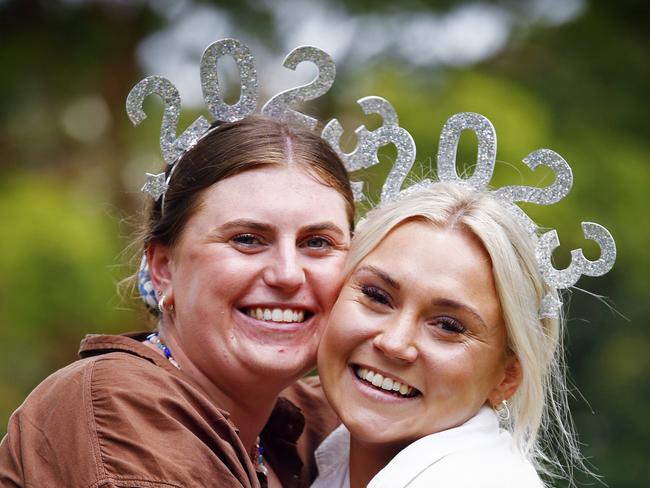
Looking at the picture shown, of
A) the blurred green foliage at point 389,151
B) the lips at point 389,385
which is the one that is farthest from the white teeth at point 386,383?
the blurred green foliage at point 389,151

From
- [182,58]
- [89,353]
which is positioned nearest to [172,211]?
[89,353]

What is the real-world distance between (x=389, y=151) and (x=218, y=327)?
17.7 ft

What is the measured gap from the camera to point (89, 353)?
3.04 metres

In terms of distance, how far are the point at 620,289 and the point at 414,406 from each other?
718 cm

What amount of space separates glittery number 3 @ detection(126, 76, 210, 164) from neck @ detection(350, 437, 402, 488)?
118cm

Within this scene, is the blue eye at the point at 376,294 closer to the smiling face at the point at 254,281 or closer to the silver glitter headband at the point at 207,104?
the smiling face at the point at 254,281

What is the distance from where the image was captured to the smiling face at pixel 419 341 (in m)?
2.97

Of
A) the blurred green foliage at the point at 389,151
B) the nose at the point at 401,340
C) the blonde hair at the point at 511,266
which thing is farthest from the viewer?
the blurred green foliage at the point at 389,151

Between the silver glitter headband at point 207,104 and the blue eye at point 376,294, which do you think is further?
the silver glitter headband at point 207,104

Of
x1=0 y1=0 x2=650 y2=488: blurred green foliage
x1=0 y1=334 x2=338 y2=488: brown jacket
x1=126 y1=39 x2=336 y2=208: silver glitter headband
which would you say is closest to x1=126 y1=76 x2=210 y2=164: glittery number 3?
x1=126 y1=39 x2=336 y2=208: silver glitter headband

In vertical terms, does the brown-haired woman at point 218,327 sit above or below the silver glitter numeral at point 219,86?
below

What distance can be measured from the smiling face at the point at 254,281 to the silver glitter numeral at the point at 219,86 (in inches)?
13.0

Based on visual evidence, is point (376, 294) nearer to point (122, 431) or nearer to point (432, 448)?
point (432, 448)

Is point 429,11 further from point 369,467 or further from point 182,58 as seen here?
point 369,467
